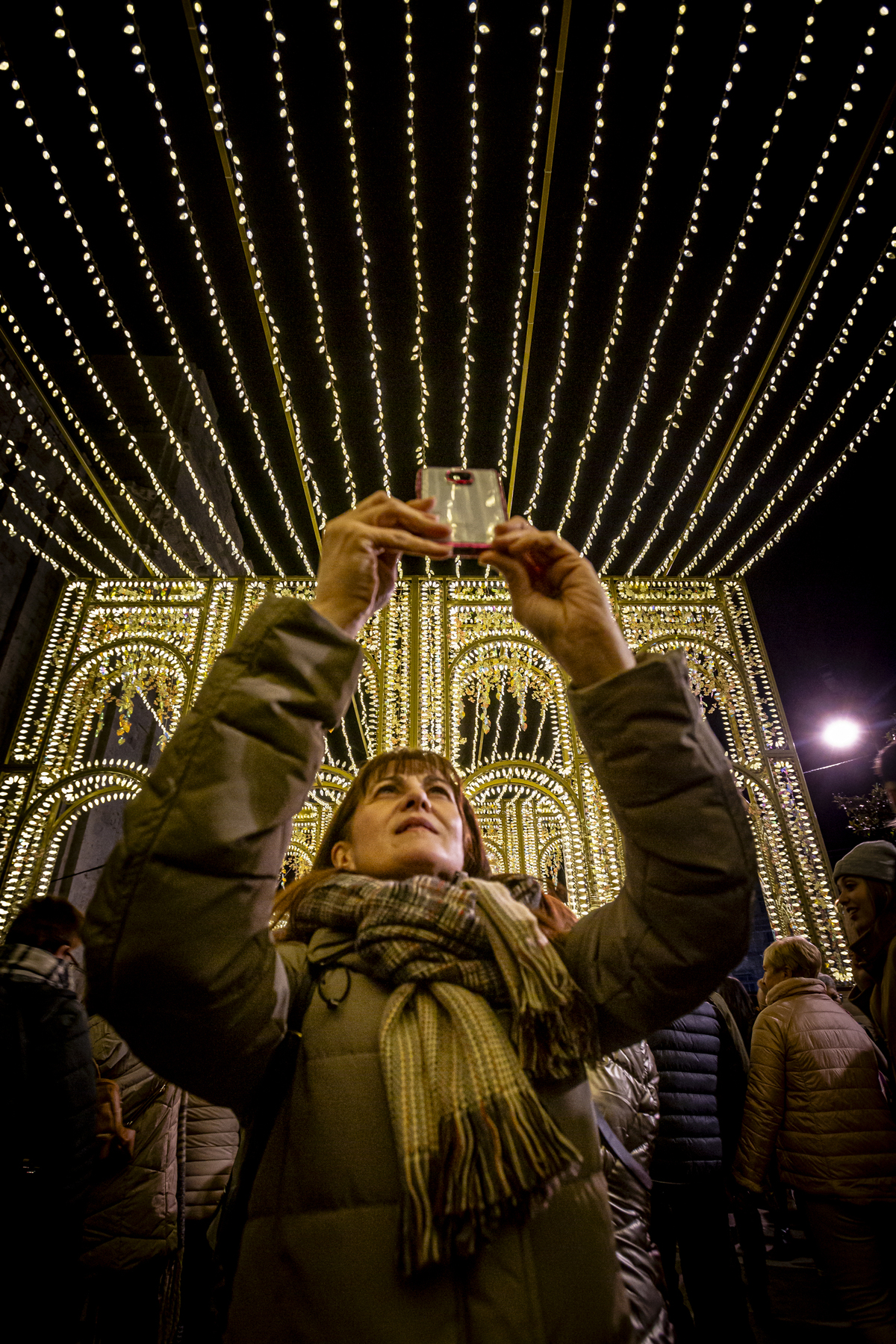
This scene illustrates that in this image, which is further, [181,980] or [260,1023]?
[260,1023]

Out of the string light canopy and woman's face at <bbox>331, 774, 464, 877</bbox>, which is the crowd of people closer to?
woman's face at <bbox>331, 774, 464, 877</bbox>

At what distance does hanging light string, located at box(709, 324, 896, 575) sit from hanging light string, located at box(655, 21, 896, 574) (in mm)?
512

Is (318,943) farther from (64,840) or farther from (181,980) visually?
(64,840)

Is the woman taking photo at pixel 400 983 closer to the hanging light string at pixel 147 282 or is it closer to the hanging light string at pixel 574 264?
the hanging light string at pixel 574 264

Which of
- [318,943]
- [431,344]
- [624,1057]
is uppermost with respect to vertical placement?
[431,344]

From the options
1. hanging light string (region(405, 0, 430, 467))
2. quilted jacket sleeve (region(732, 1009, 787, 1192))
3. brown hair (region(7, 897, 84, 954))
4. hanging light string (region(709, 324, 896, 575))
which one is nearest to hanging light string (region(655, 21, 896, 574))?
hanging light string (region(709, 324, 896, 575))

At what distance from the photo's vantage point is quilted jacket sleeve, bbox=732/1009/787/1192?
2.40 metres

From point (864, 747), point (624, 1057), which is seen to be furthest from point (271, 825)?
point (864, 747)

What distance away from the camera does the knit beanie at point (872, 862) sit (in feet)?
7.80

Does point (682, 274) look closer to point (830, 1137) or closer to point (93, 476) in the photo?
point (830, 1137)

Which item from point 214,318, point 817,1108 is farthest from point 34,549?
point 817,1108

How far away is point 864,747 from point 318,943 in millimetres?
8964

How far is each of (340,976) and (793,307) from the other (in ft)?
16.8

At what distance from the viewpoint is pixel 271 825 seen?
74 centimetres
